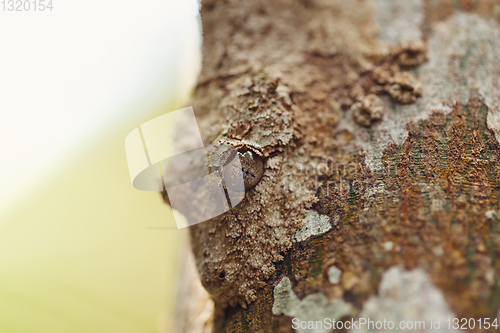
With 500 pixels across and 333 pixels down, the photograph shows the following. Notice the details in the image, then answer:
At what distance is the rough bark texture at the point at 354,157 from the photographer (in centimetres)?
52

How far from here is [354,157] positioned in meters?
0.73

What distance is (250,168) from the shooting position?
0.68 metres

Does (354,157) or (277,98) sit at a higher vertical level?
(277,98)

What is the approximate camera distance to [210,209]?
0.73 meters

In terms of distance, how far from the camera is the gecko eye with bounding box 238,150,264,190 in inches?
26.5

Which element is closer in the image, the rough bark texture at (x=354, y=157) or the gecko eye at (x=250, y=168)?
the rough bark texture at (x=354, y=157)

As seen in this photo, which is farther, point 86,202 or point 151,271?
point 151,271

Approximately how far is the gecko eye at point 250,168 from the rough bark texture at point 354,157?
1 centimetres

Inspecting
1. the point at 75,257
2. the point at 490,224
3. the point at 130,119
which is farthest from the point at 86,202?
the point at 490,224

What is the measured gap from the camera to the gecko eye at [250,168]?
2.21 ft

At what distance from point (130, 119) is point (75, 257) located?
2.12 ft

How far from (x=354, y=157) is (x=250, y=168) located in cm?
23

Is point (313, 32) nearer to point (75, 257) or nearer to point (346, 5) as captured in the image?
point (346, 5)

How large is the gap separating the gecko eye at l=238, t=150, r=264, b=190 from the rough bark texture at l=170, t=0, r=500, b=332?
0.01 metres
